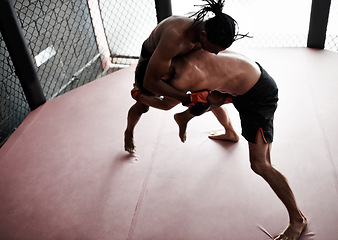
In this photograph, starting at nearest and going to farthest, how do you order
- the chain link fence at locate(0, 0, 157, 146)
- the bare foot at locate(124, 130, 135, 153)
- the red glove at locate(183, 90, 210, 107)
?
1. the red glove at locate(183, 90, 210, 107)
2. the bare foot at locate(124, 130, 135, 153)
3. the chain link fence at locate(0, 0, 157, 146)

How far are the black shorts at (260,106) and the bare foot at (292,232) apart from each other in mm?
458

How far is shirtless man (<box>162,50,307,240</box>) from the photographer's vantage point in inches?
72.6

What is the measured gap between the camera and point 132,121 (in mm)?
2480

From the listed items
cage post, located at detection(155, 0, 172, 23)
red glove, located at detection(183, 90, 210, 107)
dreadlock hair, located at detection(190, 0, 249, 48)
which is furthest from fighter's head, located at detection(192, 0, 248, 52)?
cage post, located at detection(155, 0, 172, 23)

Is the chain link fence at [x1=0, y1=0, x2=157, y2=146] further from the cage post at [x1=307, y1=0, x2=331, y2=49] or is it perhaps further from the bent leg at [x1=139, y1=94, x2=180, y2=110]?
the cage post at [x1=307, y1=0, x2=331, y2=49]

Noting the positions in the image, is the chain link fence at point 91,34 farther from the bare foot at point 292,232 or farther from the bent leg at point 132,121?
the bare foot at point 292,232

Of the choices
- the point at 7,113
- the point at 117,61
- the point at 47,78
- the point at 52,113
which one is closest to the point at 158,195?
the point at 52,113

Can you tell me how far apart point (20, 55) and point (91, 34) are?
1.22 m

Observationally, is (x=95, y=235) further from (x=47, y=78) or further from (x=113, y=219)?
(x=47, y=78)

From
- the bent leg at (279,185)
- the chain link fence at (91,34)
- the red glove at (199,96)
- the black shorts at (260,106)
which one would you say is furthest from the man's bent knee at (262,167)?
the chain link fence at (91,34)

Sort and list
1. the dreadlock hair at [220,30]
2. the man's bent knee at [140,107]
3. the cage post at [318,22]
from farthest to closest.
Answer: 1. the cage post at [318,22]
2. the man's bent knee at [140,107]
3. the dreadlock hair at [220,30]

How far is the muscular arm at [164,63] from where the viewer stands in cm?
181

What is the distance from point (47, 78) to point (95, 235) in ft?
6.65

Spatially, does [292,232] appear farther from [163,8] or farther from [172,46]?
[163,8]
